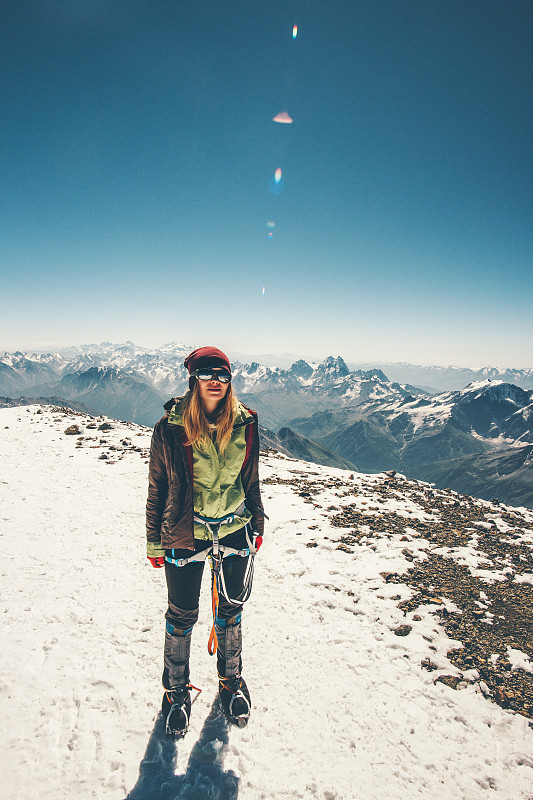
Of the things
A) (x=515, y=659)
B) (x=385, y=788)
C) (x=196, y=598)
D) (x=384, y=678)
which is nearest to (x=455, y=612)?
(x=515, y=659)

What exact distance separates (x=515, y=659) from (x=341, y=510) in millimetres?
8231

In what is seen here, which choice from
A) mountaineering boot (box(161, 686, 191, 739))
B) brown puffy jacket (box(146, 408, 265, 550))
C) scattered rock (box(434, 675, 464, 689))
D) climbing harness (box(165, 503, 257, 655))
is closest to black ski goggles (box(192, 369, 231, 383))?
brown puffy jacket (box(146, 408, 265, 550))

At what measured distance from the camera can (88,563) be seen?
32.1 feet

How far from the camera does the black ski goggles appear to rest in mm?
5035

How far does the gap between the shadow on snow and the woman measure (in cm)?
24

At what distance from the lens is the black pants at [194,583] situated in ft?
16.8

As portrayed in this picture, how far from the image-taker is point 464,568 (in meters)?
9.90

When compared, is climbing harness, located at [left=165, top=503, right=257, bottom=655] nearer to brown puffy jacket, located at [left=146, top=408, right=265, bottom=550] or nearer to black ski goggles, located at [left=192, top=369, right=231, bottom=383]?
brown puffy jacket, located at [left=146, top=408, right=265, bottom=550]

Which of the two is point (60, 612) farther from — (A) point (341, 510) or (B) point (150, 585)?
(A) point (341, 510)

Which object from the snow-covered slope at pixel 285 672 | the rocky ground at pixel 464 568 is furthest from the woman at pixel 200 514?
the rocky ground at pixel 464 568

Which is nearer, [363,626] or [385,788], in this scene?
[385,788]

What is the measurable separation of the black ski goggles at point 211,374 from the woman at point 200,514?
2 centimetres

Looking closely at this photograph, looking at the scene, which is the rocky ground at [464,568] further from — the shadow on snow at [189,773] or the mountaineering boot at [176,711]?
the mountaineering boot at [176,711]

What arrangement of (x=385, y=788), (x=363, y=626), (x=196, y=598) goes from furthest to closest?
1. (x=363, y=626)
2. (x=196, y=598)
3. (x=385, y=788)
